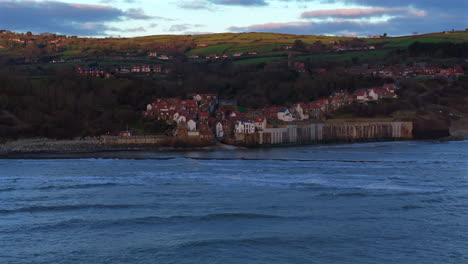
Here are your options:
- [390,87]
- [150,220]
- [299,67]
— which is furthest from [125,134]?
[299,67]

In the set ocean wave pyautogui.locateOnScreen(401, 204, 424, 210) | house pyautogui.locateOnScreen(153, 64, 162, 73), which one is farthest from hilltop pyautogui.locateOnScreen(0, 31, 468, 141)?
ocean wave pyautogui.locateOnScreen(401, 204, 424, 210)

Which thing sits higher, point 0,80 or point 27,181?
point 0,80

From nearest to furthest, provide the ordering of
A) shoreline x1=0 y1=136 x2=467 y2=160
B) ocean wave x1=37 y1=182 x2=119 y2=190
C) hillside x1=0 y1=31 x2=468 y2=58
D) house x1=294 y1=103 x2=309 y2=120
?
1. ocean wave x1=37 y1=182 x2=119 y2=190
2. shoreline x1=0 y1=136 x2=467 y2=160
3. house x1=294 y1=103 x2=309 y2=120
4. hillside x1=0 y1=31 x2=468 y2=58

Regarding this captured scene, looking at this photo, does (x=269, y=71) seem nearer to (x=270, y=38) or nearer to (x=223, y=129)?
(x=223, y=129)

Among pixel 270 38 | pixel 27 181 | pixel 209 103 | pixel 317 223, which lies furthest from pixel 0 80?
pixel 270 38

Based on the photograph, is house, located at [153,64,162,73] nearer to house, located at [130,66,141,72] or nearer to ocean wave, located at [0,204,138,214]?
house, located at [130,66,141,72]

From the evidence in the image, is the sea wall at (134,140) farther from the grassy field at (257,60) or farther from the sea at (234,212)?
the grassy field at (257,60)

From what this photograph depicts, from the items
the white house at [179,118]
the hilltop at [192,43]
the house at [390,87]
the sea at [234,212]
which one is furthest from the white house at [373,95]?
the hilltop at [192,43]
